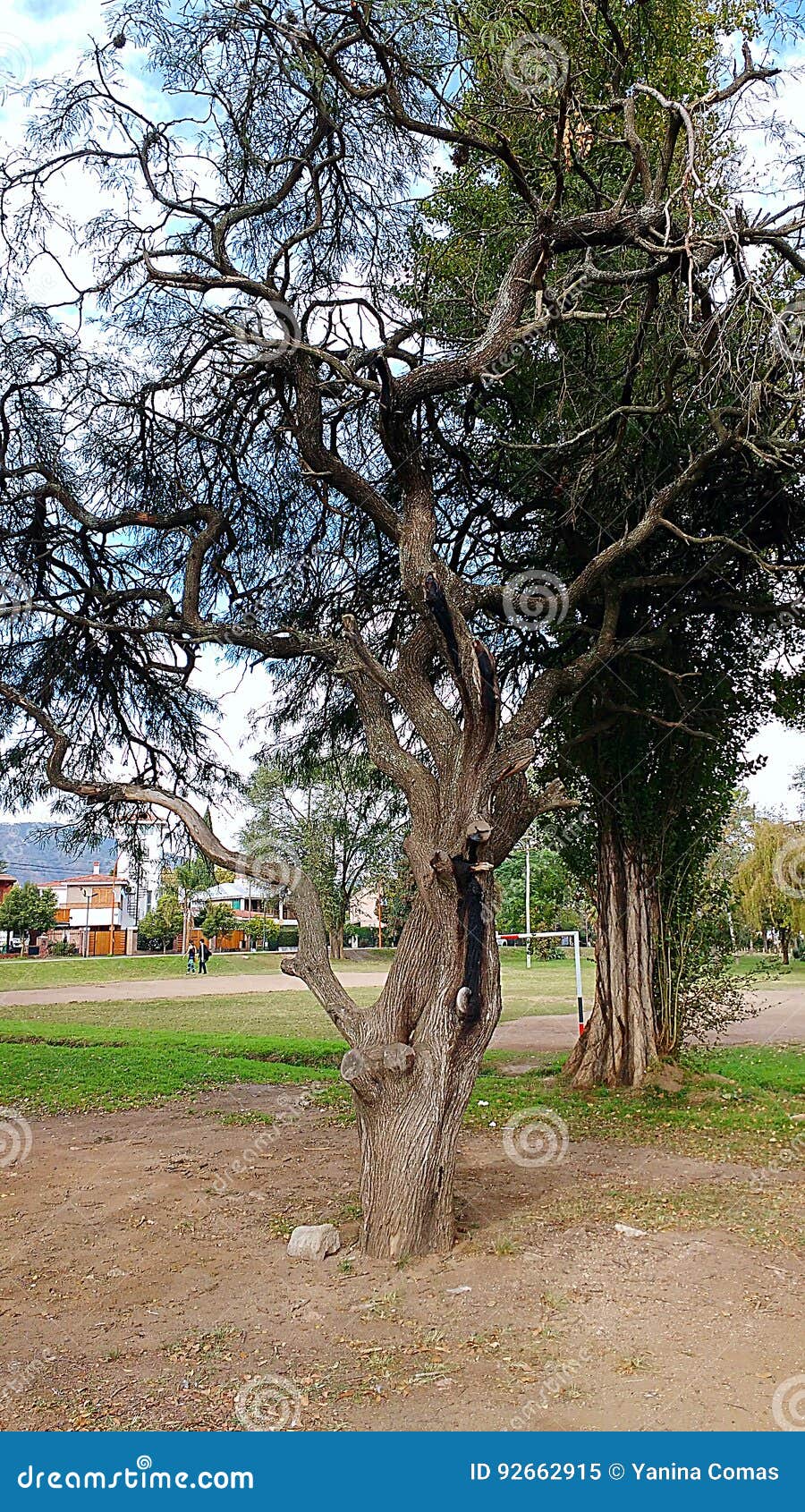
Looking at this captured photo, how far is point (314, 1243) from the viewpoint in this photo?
544cm

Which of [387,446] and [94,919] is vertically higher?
[387,446]

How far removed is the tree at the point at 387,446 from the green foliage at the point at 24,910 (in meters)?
34.8

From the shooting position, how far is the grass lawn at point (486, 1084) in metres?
8.53

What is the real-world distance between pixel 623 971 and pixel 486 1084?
2.07 m

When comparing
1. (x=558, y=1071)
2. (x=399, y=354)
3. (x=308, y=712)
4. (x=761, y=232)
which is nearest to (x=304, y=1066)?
(x=558, y=1071)

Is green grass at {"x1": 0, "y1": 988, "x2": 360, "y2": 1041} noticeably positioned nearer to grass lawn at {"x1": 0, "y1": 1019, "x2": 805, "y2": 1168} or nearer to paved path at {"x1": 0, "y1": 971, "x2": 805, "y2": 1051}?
paved path at {"x1": 0, "y1": 971, "x2": 805, "y2": 1051}

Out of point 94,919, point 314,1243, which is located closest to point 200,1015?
point 314,1243

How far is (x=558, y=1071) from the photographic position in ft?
38.7

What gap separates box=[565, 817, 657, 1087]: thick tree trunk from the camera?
10055mm

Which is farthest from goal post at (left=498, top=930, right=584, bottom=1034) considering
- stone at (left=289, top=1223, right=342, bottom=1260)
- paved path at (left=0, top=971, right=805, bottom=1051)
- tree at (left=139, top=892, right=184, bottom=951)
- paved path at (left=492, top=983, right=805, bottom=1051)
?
tree at (left=139, top=892, right=184, bottom=951)

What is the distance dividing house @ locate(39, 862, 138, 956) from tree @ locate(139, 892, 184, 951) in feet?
3.33

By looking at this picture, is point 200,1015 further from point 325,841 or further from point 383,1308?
point 383,1308

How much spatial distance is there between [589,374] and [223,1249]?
19.7ft

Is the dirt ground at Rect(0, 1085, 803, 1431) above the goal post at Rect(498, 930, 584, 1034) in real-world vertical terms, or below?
below
